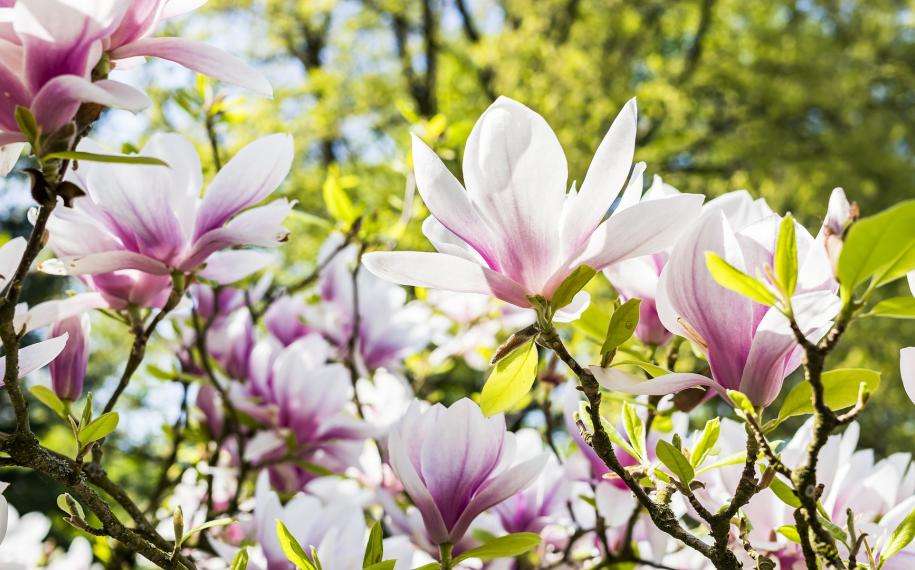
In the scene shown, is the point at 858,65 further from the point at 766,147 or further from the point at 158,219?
the point at 158,219

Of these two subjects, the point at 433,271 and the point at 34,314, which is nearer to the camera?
the point at 433,271

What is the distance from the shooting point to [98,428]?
49 cm

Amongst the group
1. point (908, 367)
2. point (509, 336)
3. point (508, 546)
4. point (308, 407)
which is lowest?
point (308, 407)

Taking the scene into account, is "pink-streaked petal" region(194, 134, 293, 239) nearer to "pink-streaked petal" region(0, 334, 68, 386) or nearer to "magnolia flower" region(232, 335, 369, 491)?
"pink-streaked petal" region(0, 334, 68, 386)

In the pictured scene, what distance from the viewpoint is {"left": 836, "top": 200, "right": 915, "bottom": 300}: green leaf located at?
12.0 inches

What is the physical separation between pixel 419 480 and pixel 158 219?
0.26 m

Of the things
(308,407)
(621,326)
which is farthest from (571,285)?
(308,407)

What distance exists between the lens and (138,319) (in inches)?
25.2

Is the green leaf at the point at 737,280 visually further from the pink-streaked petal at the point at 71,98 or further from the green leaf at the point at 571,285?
the pink-streaked petal at the point at 71,98

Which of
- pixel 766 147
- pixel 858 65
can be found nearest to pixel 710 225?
pixel 766 147

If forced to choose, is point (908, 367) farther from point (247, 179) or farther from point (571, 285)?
point (247, 179)

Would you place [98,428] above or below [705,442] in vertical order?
below

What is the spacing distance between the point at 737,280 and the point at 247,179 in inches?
Result: 13.9

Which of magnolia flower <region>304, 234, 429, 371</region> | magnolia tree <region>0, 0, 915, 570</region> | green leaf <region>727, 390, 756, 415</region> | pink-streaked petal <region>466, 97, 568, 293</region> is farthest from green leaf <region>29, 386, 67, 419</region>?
magnolia flower <region>304, 234, 429, 371</region>
